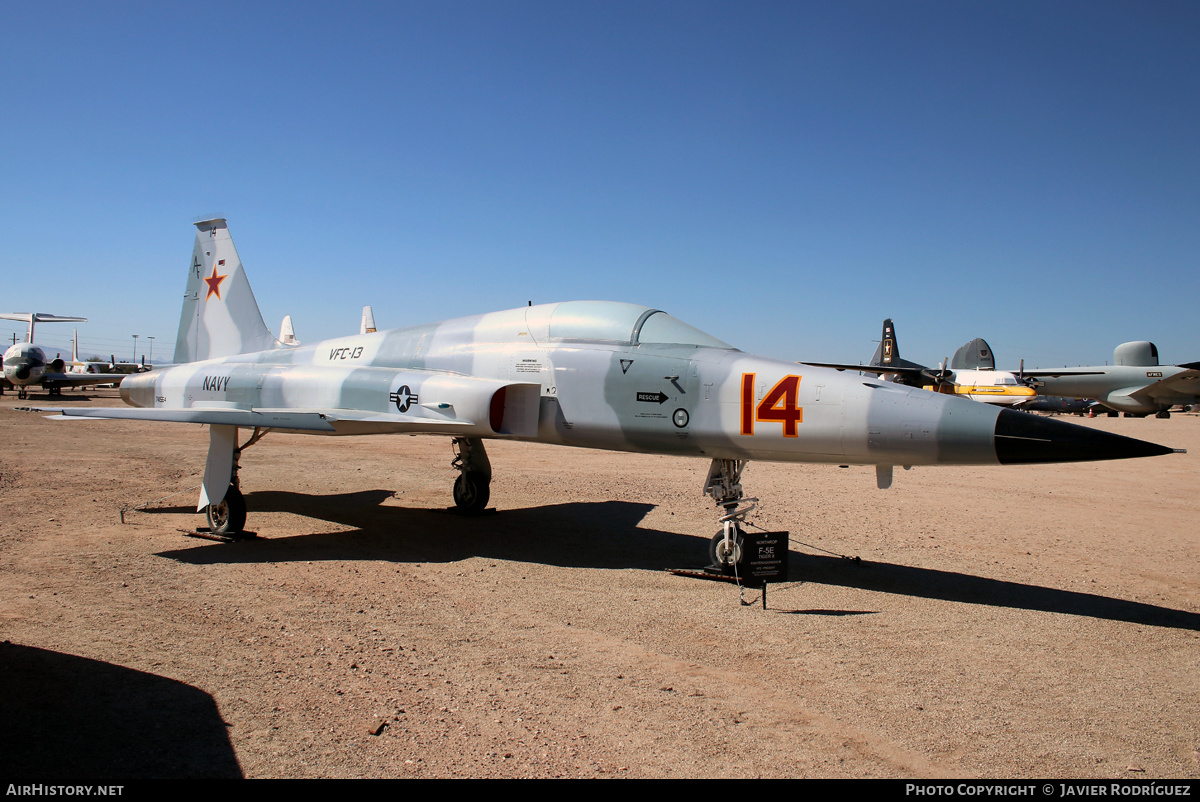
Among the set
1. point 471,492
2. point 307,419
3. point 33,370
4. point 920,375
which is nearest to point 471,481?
point 471,492

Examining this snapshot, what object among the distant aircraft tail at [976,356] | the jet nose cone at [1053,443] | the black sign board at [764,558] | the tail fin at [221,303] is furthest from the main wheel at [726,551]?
the distant aircraft tail at [976,356]

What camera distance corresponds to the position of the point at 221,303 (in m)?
10.8

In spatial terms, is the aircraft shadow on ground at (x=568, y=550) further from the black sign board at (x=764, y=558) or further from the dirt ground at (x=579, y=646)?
the black sign board at (x=764, y=558)

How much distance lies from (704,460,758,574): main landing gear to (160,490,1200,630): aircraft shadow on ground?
0.69m

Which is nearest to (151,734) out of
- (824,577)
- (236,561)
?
(236,561)

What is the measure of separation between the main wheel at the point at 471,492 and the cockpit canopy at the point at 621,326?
335 cm

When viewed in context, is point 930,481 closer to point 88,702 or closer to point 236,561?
point 236,561

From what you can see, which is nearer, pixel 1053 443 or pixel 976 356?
pixel 1053 443

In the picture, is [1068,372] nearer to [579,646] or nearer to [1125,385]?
[1125,385]

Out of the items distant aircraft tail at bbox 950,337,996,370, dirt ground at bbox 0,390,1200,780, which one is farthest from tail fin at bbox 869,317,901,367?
dirt ground at bbox 0,390,1200,780

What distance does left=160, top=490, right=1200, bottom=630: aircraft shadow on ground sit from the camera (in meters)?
6.21

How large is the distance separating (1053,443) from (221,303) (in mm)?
11250

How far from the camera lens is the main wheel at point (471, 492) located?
32.2 feet

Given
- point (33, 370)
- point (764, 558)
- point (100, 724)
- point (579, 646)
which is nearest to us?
point (100, 724)
